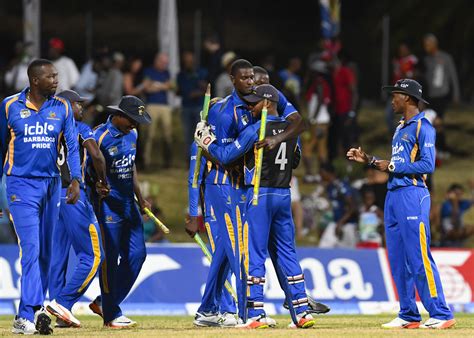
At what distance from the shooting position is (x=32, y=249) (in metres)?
14.2

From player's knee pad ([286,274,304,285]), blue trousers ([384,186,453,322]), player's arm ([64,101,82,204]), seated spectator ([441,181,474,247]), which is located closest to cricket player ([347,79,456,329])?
blue trousers ([384,186,453,322])

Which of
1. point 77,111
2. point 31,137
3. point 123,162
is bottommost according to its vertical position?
point 123,162

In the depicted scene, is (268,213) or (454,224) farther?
(454,224)

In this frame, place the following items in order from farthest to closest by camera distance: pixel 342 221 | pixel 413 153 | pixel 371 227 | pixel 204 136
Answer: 1. pixel 342 221
2. pixel 371 227
3. pixel 413 153
4. pixel 204 136

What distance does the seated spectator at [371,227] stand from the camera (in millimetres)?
23516

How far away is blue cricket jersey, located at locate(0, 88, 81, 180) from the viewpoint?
47.4 ft

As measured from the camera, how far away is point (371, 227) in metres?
23.6

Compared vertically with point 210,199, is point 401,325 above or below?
→ below

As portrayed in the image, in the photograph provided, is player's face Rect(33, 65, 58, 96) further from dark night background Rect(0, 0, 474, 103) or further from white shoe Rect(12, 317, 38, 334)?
dark night background Rect(0, 0, 474, 103)

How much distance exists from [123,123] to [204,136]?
1.22 m

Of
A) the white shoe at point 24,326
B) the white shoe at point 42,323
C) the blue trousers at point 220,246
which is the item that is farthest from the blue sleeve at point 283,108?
the white shoe at point 24,326

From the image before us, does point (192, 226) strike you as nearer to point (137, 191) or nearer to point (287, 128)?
point (137, 191)

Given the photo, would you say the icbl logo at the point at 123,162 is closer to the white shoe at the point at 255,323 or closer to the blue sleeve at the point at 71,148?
the blue sleeve at the point at 71,148

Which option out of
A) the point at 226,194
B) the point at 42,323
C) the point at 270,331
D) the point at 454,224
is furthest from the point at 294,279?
the point at 454,224
